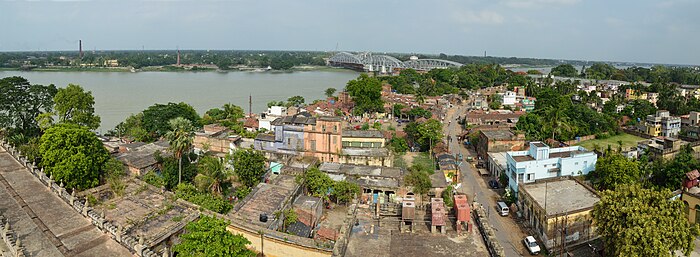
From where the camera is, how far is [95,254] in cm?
1250

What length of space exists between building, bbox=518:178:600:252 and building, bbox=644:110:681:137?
915 inches

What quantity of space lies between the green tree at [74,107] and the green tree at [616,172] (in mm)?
29188

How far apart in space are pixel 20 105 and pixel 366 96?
103 feet

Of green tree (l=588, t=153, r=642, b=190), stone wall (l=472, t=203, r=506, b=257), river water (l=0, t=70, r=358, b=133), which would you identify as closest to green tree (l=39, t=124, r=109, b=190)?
stone wall (l=472, t=203, r=506, b=257)

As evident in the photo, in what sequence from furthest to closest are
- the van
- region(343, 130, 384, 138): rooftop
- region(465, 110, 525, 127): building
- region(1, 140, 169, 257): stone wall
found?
region(465, 110, 525, 127): building, region(343, 130, 384, 138): rooftop, the van, region(1, 140, 169, 257): stone wall

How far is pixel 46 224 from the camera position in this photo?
14281 mm

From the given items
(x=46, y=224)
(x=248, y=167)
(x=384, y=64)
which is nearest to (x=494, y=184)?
(x=248, y=167)

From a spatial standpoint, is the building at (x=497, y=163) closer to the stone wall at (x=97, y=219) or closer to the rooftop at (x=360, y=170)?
the rooftop at (x=360, y=170)

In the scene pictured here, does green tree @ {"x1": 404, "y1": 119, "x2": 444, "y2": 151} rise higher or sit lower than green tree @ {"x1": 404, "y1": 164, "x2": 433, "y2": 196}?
higher

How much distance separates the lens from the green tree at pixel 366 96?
49125 millimetres

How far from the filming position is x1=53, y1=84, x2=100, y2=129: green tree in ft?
96.3

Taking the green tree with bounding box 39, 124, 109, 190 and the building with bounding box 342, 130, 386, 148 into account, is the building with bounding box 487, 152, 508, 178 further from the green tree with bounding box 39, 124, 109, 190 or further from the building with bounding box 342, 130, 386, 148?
the green tree with bounding box 39, 124, 109, 190

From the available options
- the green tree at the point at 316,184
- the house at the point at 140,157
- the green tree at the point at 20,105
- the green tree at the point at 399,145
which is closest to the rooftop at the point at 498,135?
the green tree at the point at 399,145

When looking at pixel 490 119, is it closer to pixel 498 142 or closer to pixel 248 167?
pixel 498 142
